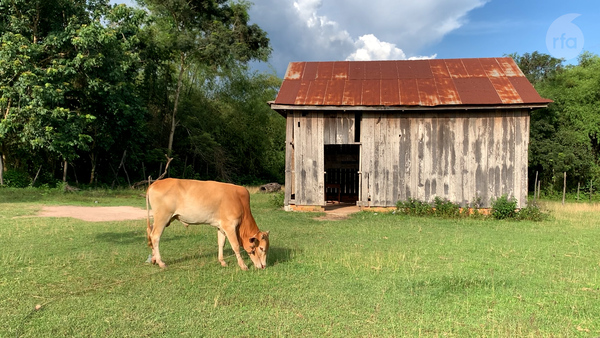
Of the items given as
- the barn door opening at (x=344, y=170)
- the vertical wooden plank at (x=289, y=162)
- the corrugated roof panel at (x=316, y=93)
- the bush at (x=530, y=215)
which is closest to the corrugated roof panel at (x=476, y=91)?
the bush at (x=530, y=215)

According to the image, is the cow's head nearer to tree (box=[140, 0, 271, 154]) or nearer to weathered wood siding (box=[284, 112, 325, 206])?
weathered wood siding (box=[284, 112, 325, 206])

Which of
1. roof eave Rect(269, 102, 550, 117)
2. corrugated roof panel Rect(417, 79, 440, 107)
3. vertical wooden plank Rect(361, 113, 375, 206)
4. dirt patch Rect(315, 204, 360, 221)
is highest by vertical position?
corrugated roof panel Rect(417, 79, 440, 107)

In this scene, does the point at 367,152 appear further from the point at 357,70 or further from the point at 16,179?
the point at 16,179

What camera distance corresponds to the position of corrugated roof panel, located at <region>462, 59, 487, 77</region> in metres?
14.6

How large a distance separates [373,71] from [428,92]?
276cm

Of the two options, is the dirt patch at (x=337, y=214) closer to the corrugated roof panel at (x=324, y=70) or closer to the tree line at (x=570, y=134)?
the corrugated roof panel at (x=324, y=70)

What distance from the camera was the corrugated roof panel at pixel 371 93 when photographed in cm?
1339

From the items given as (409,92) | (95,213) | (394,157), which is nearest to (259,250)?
(95,213)

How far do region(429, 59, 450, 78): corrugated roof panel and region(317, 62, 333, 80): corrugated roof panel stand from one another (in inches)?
157

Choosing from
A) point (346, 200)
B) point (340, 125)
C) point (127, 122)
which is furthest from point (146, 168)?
point (340, 125)

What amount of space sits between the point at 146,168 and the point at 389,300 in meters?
21.8

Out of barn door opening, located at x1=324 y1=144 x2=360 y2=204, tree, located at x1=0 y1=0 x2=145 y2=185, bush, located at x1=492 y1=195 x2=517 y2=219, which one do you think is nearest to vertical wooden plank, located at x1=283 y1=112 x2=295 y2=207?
barn door opening, located at x1=324 y1=144 x2=360 y2=204

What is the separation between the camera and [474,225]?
11.0 m

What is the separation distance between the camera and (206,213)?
20.6ft
